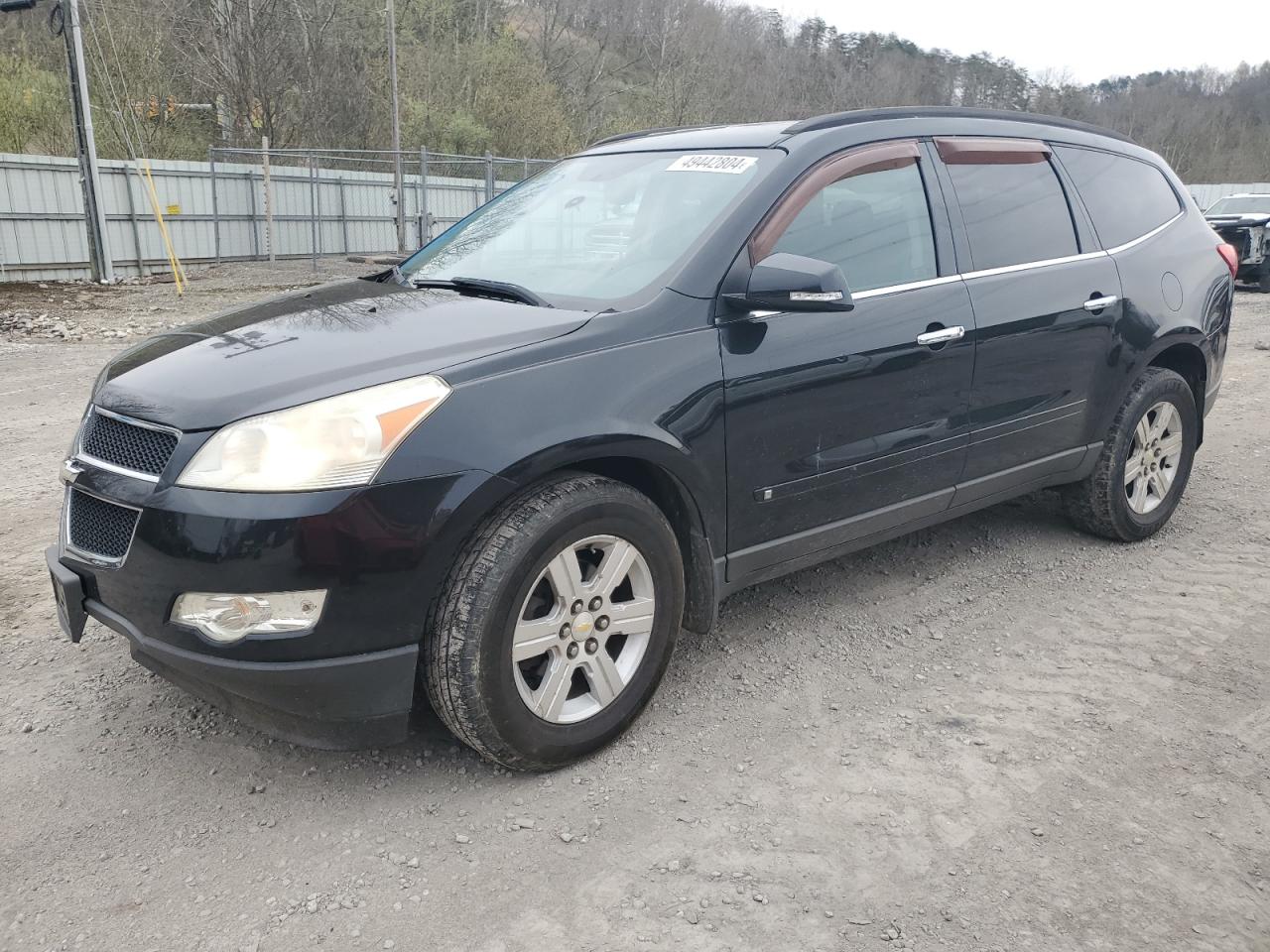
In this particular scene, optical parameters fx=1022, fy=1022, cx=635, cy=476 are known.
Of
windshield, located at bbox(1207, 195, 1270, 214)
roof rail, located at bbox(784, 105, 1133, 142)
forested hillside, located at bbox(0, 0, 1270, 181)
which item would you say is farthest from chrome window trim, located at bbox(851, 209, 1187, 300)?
forested hillside, located at bbox(0, 0, 1270, 181)

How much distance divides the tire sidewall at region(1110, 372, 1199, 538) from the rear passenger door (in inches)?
10.8

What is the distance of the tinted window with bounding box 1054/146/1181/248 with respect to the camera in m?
4.41

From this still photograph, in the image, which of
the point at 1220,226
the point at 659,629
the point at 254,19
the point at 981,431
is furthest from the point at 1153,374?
the point at 254,19

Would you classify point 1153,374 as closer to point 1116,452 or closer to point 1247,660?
point 1116,452

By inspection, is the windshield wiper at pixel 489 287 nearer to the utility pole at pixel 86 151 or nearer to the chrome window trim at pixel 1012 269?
the chrome window trim at pixel 1012 269

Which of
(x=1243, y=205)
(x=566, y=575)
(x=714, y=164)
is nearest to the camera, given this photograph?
(x=566, y=575)

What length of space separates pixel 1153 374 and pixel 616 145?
8.55ft

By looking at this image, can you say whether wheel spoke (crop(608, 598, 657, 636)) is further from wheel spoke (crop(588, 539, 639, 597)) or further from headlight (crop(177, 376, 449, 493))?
headlight (crop(177, 376, 449, 493))

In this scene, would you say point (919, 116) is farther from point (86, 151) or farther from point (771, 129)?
point (86, 151)

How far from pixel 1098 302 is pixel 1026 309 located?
1.69 feet

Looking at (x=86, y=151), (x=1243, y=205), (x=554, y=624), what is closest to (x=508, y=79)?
(x=86, y=151)

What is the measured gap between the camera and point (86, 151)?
635 inches

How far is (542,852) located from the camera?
99.5 inches

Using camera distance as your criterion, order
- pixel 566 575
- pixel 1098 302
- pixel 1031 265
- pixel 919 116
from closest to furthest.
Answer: pixel 566 575 → pixel 919 116 → pixel 1031 265 → pixel 1098 302
